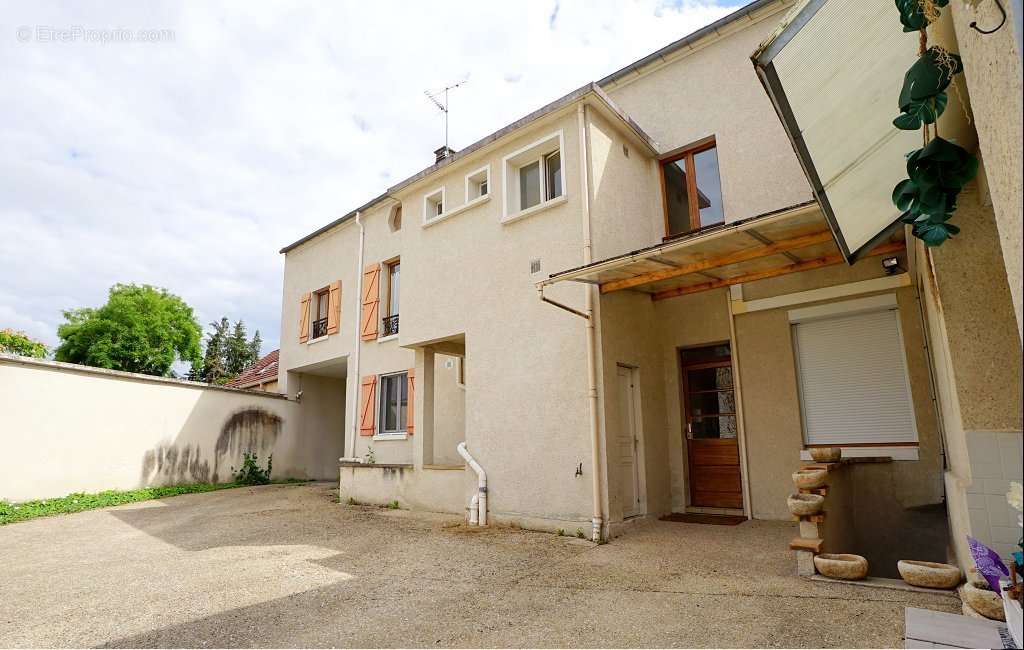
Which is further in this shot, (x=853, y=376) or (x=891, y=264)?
(x=853, y=376)

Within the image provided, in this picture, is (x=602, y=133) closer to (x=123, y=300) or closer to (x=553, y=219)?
(x=553, y=219)

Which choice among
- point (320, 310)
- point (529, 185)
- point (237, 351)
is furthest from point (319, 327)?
point (237, 351)

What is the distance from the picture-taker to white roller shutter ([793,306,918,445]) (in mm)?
6363

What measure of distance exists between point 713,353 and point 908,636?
5798 mm

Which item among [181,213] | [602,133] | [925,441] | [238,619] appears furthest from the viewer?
[181,213]

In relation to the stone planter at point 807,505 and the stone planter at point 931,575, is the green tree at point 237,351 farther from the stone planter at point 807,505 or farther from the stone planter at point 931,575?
the stone planter at point 931,575

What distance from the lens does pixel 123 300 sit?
21.8 meters

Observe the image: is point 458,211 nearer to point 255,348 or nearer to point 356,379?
point 356,379

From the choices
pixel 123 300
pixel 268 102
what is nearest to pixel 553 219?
pixel 268 102

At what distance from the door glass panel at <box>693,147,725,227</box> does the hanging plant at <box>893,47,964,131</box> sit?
6008 mm

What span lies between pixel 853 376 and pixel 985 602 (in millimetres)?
4089

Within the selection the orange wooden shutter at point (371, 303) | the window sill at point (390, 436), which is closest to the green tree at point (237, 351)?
the orange wooden shutter at point (371, 303)

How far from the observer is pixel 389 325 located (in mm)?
11969

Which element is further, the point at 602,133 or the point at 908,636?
the point at 602,133
